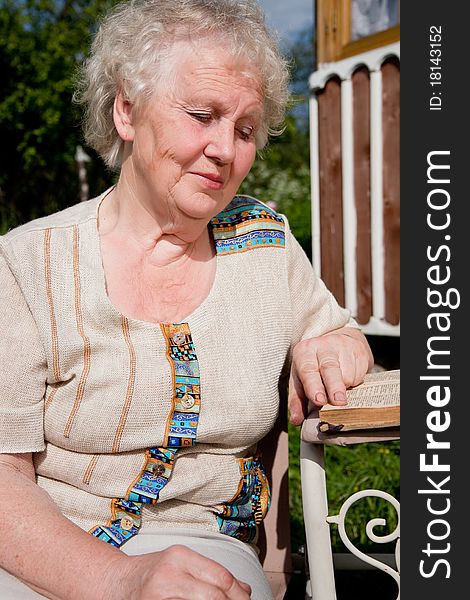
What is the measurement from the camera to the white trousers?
183 cm

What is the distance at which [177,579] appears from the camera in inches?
58.2

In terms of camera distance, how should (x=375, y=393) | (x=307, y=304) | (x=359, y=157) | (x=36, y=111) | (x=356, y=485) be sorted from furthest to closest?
1. (x=36, y=111)
2. (x=359, y=157)
3. (x=356, y=485)
4. (x=307, y=304)
5. (x=375, y=393)

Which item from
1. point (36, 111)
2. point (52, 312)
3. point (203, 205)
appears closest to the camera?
point (52, 312)

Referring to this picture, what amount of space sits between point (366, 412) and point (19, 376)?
2.49 feet

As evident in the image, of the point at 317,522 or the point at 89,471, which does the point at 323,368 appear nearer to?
the point at 317,522

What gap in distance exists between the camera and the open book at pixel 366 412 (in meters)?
1.56

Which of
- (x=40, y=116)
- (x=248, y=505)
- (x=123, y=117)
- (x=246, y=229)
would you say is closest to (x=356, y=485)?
(x=248, y=505)

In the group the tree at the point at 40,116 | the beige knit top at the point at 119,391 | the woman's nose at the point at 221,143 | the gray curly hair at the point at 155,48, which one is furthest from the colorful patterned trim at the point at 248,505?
the tree at the point at 40,116

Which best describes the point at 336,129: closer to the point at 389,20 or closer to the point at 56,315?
the point at 389,20

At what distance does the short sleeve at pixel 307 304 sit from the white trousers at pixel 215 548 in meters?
0.53

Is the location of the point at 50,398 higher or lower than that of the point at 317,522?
higher

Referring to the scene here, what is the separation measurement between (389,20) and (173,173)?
Answer: 12.8 ft

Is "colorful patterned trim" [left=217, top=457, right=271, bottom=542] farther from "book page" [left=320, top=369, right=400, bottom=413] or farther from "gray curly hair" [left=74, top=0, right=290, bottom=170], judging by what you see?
"gray curly hair" [left=74, top=0, right=290, bottom=170]

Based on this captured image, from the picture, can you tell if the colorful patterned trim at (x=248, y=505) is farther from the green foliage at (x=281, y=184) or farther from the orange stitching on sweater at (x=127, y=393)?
the green foliage at (x=281, y=184)
